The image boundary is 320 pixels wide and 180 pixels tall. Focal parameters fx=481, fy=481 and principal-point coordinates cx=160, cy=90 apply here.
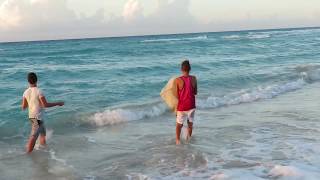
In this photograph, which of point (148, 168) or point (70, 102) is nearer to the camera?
point (148, 168)

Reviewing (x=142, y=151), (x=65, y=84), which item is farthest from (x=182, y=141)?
(x=65, y=84)

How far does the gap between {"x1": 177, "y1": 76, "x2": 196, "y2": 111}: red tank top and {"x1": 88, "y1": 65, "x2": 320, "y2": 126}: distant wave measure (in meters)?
Result: 3.24

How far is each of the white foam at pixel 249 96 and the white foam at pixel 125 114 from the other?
1555 mm

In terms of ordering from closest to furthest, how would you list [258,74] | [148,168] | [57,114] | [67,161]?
[148,168]
[67,161]
[57,114]
[258,74]

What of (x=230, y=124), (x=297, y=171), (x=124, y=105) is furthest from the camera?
(x=124, y=105)

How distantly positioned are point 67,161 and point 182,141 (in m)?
2.25

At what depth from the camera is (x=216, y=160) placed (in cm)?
758

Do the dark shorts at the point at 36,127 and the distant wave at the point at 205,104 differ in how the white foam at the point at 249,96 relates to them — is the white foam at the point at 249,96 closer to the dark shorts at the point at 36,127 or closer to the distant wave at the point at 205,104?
the distant wave at the point at 205,104

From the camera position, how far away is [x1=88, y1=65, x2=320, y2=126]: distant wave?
12.0 m

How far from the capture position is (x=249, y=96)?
15.0m

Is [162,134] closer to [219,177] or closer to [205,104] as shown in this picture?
[219,177]

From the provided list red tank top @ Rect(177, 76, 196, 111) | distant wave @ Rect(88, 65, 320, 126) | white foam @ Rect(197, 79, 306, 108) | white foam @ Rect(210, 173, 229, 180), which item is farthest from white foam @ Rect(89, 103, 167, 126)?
white foam @ Rect(210, 173, 229, 180)

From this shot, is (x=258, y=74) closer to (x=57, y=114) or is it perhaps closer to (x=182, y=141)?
(x=57, y=114)

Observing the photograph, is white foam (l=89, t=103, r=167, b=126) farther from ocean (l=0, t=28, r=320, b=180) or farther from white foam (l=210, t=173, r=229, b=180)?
white foam (l=210, t=173, r=229, b=180)
